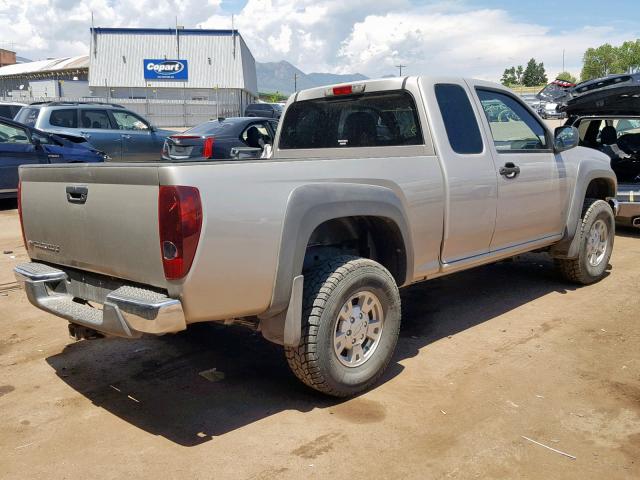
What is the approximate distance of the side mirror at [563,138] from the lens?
5598 mm

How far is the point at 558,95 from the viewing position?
907cm

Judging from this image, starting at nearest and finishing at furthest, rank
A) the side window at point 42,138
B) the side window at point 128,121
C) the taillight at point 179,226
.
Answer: the taillight at point 179,226, the side window at point 42,138, the side window at point 128,121

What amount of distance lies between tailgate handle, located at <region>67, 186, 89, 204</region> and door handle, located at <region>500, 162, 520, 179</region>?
304 cm

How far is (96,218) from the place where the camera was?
3.42 meters

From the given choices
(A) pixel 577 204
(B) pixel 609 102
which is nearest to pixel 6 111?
(B) pixel 609 102

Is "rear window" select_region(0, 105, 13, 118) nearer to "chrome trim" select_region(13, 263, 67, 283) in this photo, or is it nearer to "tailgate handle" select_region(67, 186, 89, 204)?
"chrome trim" select_region(13, 263, 67, 283)

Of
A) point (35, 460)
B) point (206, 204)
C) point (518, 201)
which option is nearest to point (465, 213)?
point (518, 201)

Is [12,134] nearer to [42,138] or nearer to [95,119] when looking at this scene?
[42,138]

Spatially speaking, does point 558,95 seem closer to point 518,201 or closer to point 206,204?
point 518,201

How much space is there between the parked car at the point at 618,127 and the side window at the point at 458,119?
409cm

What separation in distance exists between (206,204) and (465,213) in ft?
7.19

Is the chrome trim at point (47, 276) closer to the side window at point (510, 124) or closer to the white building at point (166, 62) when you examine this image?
the side window at point (510, 124)

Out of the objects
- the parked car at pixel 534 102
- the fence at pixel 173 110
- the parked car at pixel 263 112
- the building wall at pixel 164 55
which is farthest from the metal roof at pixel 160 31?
the parked car at pixel 534 102

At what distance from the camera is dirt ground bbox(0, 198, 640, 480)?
3.18m
